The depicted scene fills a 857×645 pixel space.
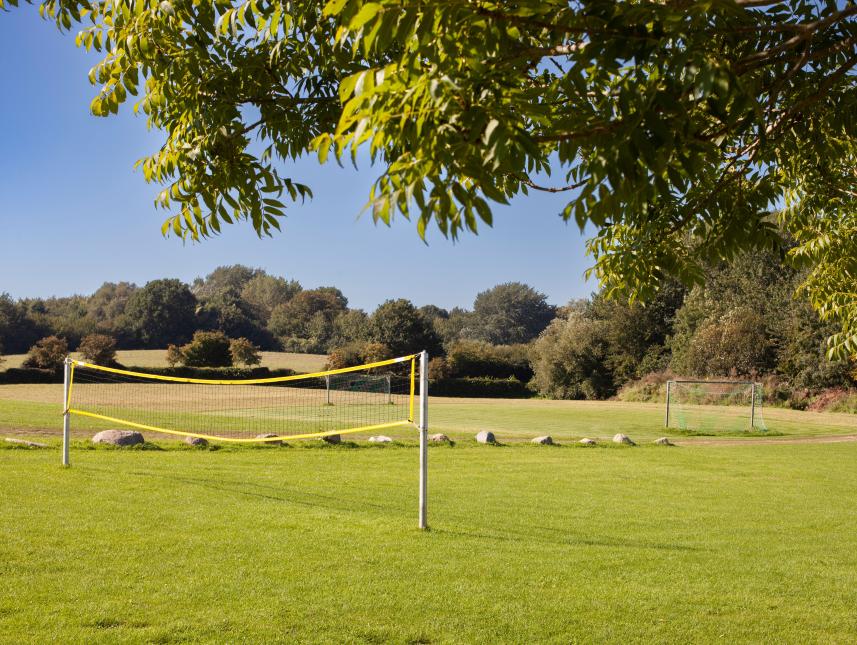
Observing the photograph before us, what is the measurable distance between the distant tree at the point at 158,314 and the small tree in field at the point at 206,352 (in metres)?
27.7

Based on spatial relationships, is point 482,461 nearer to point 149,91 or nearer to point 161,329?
point 149,91

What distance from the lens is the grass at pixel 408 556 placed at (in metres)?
5.44

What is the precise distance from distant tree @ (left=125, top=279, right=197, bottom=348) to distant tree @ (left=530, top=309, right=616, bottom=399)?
138 ft

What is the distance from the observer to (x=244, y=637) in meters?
5.04

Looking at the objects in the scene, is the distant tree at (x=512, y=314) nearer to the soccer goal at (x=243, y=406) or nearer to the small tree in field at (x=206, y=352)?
the soccer goal at (x=243, y=406)

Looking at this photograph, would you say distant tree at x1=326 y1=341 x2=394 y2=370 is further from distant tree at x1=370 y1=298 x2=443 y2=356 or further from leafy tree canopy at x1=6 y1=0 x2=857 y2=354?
leafy tree canopy at x1=6 y1=0 x2=857 y2=354

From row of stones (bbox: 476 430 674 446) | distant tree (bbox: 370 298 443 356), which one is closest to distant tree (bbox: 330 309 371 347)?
distant tree (bbox: 370 298 443 356)

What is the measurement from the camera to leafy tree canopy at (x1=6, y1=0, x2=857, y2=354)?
9.99ft

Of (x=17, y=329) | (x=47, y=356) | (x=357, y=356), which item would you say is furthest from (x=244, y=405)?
(x=17, y=329)

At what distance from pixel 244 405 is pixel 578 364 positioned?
2853 centimetres

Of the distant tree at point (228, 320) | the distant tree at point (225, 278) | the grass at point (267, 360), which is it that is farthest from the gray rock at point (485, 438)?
the distant tree at point (225, 278)

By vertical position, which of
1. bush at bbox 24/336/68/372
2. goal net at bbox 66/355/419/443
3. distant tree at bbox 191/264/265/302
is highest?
distant tree at bbox 191/264/265/302

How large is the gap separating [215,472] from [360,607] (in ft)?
26.5

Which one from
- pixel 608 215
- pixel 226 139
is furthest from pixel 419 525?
pixel 608 215
